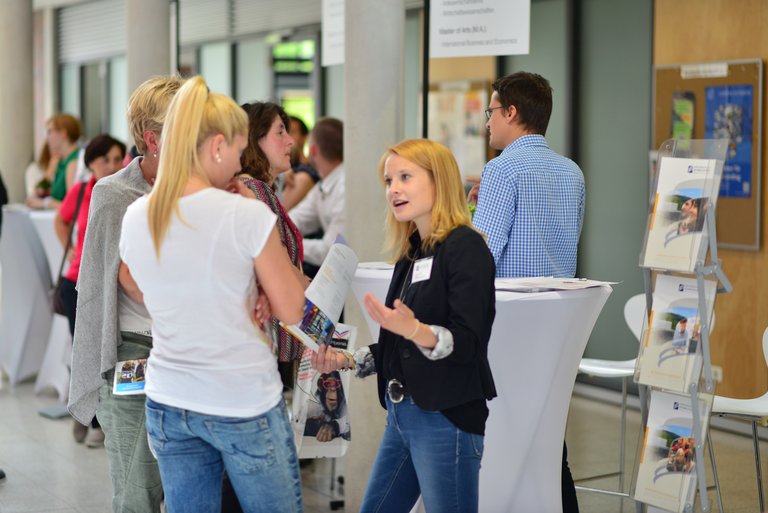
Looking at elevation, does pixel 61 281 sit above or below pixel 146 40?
below

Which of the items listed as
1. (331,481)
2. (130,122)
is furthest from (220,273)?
(331,481)

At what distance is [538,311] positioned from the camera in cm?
337

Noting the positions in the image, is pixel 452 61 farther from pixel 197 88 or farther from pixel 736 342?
pixel 197 88

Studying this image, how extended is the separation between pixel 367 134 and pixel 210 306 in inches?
90.7

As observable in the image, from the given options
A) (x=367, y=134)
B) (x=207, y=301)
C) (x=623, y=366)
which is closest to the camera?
(x=207, y=301)

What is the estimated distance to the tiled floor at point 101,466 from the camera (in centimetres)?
470

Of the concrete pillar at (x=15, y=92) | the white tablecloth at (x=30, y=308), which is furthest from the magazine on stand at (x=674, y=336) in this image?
the concrete pillar at (x=15, y=92)

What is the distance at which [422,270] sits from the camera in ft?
8.50

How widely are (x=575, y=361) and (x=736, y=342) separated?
2.66 metres

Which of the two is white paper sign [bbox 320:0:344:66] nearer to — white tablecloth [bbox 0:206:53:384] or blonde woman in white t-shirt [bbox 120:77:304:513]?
white tablecloth [bbox 0:206:53:384]

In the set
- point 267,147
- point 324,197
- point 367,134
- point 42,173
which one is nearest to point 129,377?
point 267,147

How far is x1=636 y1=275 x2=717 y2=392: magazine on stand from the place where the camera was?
3518 mm

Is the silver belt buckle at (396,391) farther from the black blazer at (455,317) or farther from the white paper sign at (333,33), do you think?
the white paper sign at (333,33)

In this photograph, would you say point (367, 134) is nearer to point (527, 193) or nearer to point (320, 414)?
point (527, 193)
